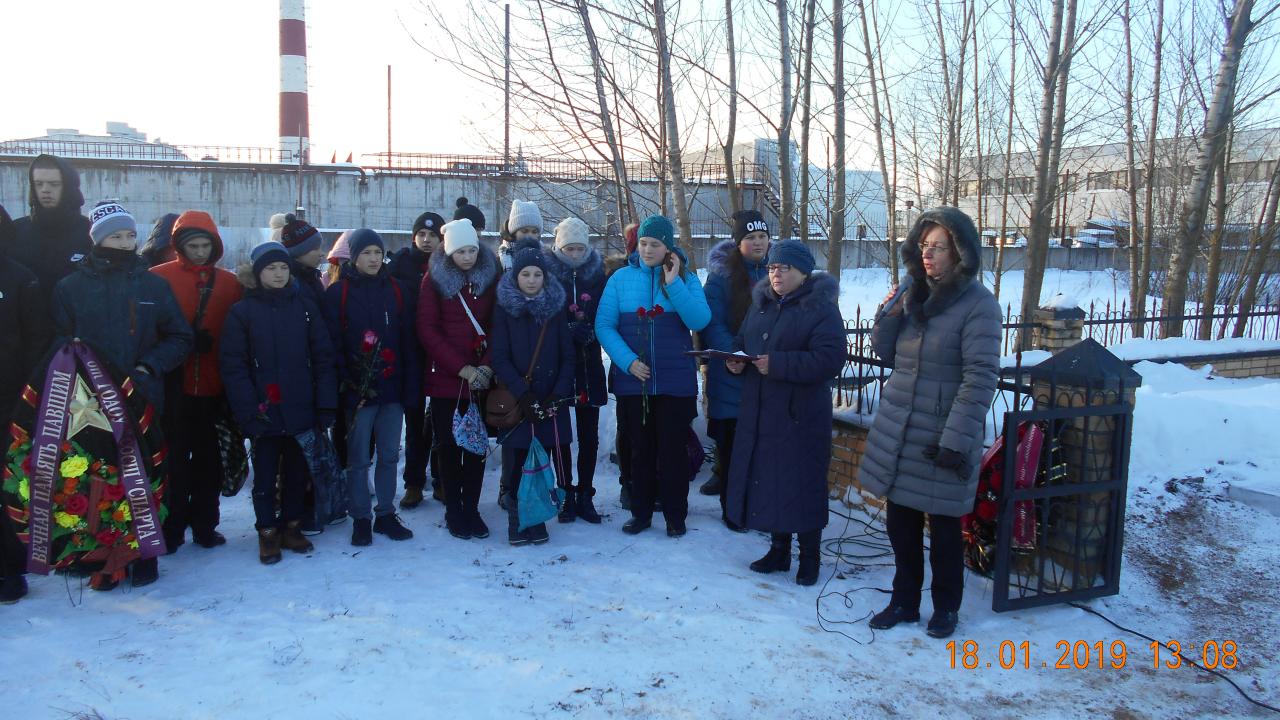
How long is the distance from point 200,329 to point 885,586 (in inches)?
149

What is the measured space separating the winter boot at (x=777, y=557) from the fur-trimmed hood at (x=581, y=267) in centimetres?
191

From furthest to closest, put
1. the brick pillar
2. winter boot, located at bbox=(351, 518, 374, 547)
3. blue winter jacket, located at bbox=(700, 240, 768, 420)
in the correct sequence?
the brick pillar, blue winter jacket, located at bbox=(700, 240, 768, 420), winter boot, located at bbox=(351, 518, 374, 547)

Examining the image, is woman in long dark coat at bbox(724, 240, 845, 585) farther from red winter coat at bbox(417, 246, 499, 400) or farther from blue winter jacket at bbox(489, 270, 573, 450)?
red winter coat at bbox(417, 246, 499, 400)

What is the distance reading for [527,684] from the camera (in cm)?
306

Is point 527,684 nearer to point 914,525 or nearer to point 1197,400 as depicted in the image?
point 914,525

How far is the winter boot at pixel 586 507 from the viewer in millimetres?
5023

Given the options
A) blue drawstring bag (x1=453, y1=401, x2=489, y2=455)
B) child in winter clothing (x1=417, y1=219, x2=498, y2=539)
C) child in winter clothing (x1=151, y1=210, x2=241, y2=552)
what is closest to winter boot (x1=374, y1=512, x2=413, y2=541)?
child in winter clothing (x1=417, y1=219, x2=498, y2=539)

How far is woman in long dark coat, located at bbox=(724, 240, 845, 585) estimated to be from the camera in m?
3.96

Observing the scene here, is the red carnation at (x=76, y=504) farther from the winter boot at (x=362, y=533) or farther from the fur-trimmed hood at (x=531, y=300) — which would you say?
the fur-trimmed hood at (x=531, y=300)

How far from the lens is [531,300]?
178 inches

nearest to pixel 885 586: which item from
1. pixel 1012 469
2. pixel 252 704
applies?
pixel 1012 469

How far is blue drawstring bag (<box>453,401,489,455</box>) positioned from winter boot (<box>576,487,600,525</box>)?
809mm

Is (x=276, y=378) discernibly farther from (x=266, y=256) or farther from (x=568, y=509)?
(x=568, y=509)

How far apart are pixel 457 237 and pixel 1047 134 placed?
7736 millimetres
